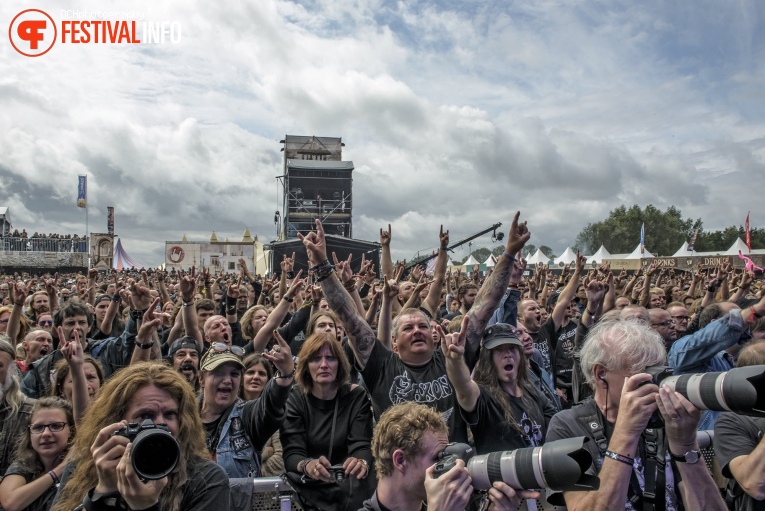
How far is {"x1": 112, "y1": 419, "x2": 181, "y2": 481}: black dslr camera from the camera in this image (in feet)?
4.96

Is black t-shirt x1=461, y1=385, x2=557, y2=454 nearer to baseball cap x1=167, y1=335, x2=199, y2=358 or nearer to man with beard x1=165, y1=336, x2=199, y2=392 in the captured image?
man with beard x1=165, y1=336, x2=199, y2=392

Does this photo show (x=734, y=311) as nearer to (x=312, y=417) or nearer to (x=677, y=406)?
(x=677, y=406)

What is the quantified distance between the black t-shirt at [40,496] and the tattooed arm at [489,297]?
2.32m

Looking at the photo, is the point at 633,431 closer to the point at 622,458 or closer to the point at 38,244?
the point at 622,458

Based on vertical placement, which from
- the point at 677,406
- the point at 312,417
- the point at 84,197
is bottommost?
the point at 312,417

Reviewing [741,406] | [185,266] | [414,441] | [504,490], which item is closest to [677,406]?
[741,406]

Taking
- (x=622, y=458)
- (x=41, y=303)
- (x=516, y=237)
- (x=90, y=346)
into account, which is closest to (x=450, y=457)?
(x=622, y=458)

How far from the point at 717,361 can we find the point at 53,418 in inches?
159

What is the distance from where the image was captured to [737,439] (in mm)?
2197

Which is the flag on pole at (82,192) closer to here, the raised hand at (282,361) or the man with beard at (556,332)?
the man with beard at (556,332)

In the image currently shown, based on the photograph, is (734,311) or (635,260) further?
(635,260)

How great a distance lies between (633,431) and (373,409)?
68.9 inches

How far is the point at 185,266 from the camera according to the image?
38969 millimetres

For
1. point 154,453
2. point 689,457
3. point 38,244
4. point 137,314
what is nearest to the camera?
point 154,453
